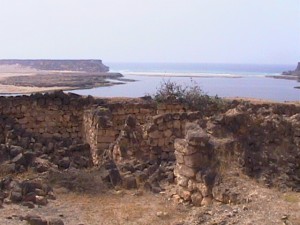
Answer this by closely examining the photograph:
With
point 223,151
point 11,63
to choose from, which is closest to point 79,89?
→ point 223,151

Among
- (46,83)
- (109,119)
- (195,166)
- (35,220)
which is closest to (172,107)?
(109,119)

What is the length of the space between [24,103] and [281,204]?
11.5 meters

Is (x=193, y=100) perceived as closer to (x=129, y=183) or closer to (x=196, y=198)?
(x=129, y=183)

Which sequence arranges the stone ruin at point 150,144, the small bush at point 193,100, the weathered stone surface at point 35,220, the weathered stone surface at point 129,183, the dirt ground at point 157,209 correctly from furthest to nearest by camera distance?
the small bush at point 193,100 → the weathered stone surface at point 129,183 → the stone ruin at point 150,144 → the weathered stone surface at point 35,220 → the dirt ground at point 157,209

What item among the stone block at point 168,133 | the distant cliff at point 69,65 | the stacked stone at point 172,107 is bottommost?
the distant cliff at point 69,65

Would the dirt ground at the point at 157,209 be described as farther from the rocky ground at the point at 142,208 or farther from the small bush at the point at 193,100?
the small bush at the point at 193,100

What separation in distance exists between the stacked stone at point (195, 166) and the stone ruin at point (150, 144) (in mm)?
20

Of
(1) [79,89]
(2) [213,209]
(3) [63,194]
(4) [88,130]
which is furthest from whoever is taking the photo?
(1) [79,89]

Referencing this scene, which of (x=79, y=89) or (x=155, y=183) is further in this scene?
(x=79, y=89)

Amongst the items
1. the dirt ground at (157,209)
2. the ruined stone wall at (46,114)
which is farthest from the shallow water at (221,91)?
the dirt ground at (157,209)

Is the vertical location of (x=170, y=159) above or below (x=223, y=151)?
below

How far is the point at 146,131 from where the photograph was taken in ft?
46.1

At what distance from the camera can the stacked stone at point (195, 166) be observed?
10055 millimetres

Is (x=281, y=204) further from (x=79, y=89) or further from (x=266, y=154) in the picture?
(x=79, y=89)
